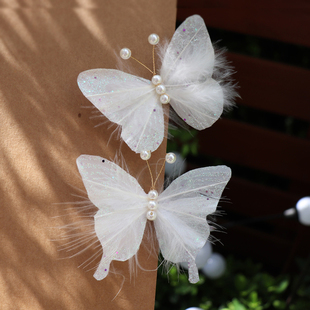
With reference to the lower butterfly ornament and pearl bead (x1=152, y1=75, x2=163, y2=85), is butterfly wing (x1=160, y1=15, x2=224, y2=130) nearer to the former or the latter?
pearl bead (x1=152, y1=75, x2=163, y2=85)

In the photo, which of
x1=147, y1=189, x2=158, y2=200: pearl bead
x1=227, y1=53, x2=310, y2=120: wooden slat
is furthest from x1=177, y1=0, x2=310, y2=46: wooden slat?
x1=147, y1=189, x2=158, y2=200: pearl bead

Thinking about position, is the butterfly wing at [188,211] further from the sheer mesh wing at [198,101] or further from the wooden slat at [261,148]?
the wooden slat at [261,148]

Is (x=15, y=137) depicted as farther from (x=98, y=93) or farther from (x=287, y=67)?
(x=287, y=67)

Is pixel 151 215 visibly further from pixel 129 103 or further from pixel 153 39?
pixel 153 39

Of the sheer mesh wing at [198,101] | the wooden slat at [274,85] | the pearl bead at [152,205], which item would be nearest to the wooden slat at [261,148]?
the wooden slat at [274,85]

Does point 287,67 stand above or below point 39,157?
below

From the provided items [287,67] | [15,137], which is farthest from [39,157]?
[287,67]

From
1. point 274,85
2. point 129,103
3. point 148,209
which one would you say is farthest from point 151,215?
point 274,85
